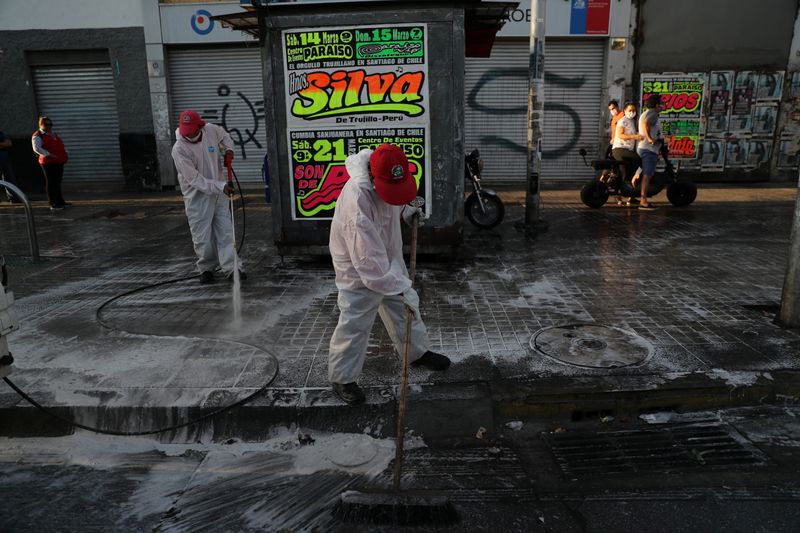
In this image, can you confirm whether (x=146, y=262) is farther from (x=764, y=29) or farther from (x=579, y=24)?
(x=764, y=29)

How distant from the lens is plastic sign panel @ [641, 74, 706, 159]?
14.2 metres

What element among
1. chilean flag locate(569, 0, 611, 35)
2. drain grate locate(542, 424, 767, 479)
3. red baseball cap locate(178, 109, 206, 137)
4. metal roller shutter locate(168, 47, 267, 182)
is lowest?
drain grate locate(542, 424, 767, 479)

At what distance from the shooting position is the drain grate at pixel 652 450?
350 cm

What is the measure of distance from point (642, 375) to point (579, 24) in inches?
469

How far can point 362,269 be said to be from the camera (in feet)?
12.4

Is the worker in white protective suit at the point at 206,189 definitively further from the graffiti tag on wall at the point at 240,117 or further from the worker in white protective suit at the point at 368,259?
the graffiti tag on wall at the point at 240,117

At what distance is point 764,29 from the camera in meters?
14.1

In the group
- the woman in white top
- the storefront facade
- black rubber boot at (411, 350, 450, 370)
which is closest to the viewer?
black rubber boot at (411, 350, 450, 370)

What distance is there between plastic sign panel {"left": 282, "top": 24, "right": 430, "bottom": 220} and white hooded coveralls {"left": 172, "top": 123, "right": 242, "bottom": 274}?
88 cm

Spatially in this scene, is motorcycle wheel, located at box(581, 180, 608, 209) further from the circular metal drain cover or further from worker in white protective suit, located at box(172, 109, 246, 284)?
worker in white protective suit, located at box(172, 109, 246, 284)

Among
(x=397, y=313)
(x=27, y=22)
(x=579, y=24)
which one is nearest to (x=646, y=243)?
(x=397, y=313)

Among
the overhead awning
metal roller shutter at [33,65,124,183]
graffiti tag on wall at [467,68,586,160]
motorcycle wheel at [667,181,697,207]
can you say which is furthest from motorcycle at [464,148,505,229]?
metal roller shutter at [33,65,124,183]

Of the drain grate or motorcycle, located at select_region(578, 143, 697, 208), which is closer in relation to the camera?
the drain grate

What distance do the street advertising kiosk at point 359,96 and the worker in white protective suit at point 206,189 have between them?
2.15 ft
